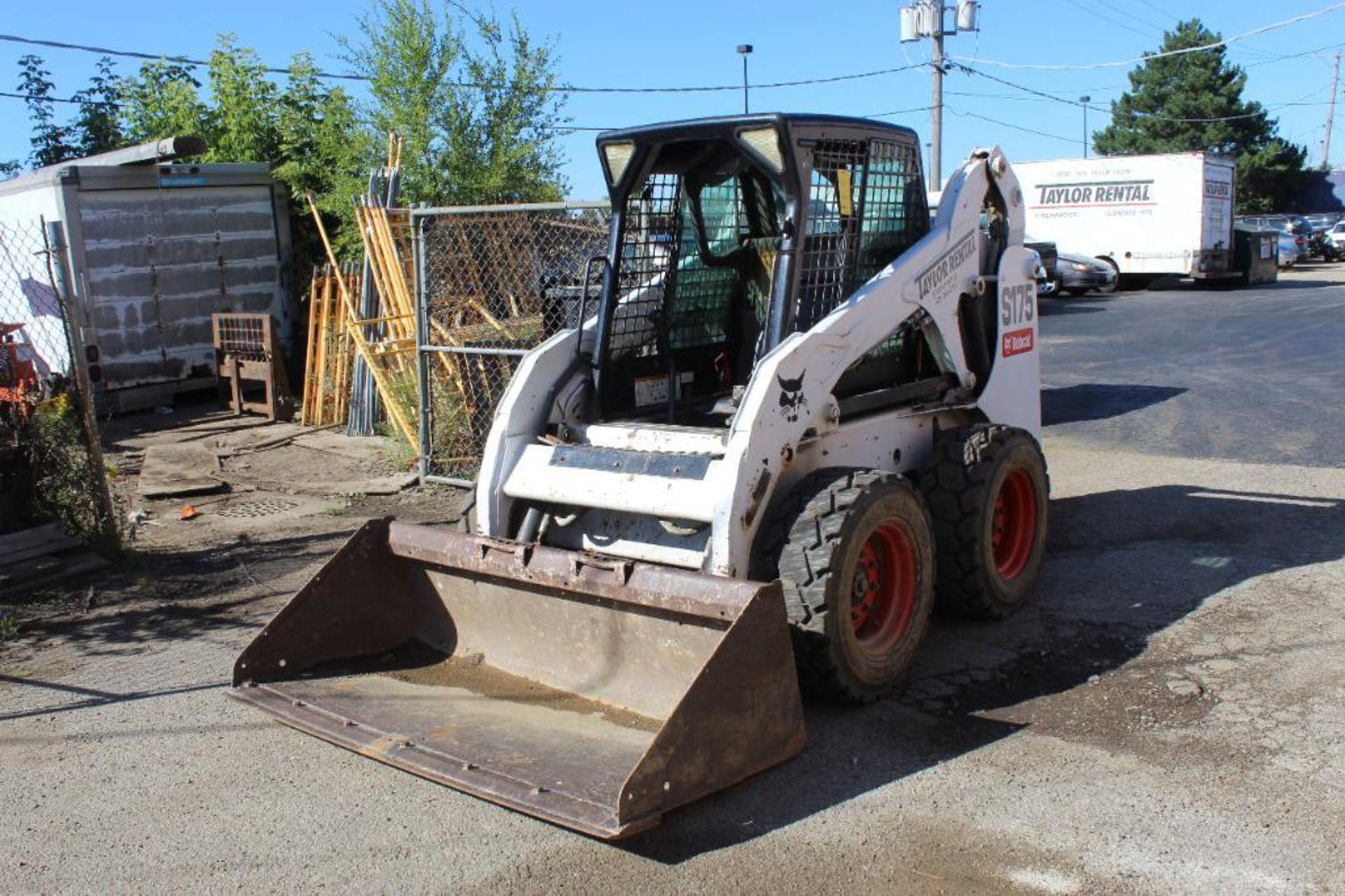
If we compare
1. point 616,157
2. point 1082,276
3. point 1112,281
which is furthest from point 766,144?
point 1112,281

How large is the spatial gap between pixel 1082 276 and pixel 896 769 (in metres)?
26.6

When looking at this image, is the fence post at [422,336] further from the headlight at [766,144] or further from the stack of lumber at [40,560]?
the headlight at [766,144]

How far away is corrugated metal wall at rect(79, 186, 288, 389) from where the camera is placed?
46.7 feet

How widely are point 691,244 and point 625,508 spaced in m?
1.79

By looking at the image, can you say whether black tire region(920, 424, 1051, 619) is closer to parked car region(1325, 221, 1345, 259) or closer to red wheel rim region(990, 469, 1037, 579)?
Result: red wheel rim region(990, 469, 1037, 579)

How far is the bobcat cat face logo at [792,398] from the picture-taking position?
5.19 metres

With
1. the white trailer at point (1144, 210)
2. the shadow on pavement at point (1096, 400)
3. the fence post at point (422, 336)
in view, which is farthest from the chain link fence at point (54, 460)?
the white trailer at point (1144, 210)

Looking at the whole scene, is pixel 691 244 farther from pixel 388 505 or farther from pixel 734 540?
pixel 388 505

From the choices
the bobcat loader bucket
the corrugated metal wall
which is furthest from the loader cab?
the corrugated metal wall

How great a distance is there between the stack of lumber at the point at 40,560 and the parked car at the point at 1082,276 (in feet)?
82.6

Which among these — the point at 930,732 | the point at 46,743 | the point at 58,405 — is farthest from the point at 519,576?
the point at 58,405

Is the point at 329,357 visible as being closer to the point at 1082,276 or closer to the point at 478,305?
the point at 478,305

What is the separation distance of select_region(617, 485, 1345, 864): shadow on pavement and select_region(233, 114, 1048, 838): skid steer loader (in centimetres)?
16

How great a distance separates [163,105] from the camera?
19.4 metres
